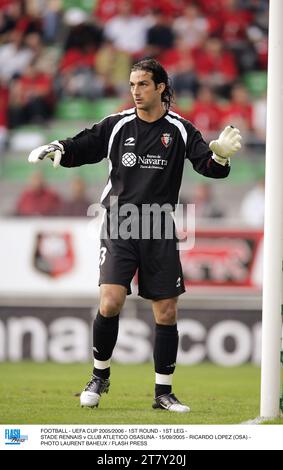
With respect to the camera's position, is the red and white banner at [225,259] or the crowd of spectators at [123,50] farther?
the crowd of spectators at [123,50]

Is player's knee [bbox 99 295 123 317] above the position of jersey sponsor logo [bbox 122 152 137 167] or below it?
below

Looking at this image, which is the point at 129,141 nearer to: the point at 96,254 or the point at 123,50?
A: the point at 96,254

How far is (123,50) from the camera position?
715 inches

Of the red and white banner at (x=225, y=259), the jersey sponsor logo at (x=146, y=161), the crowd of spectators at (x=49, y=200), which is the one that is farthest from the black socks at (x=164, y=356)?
the crowd of spectators at (x=49, y=200)

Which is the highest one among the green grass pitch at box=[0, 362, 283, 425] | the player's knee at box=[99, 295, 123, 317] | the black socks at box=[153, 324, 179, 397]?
the player's knee at box=[99, 295, 123, 317]

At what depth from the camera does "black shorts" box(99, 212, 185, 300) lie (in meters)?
7.45

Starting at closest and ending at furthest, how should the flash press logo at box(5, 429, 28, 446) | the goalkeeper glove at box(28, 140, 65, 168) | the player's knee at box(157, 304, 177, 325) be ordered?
the flash press logo at box(5, 429, 28, 446) → the goalkeeper glove at box(28, 140, 65, 168) → the player's knee at box(157, 304, 177, 325)

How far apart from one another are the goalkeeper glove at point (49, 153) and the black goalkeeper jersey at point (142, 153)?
93mm

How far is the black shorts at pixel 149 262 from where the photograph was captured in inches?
293

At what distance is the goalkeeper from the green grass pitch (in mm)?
275

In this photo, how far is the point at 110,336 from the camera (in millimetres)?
7492

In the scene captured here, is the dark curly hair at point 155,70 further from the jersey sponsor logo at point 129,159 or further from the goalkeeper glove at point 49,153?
the goalkeeper glove at point 49,153

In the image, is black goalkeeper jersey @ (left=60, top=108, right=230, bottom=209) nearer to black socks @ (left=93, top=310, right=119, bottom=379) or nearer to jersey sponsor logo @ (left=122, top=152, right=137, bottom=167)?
jersey sponsor logo @ (left=122, top=152, right=137, bottom=167)

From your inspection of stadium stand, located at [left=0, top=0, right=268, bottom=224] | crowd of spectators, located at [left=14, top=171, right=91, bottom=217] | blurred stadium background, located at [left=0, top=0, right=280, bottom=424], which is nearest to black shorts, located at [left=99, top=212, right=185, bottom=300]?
blurred stadium background, located at [left=0, top=0, right=280, bottom=424]
